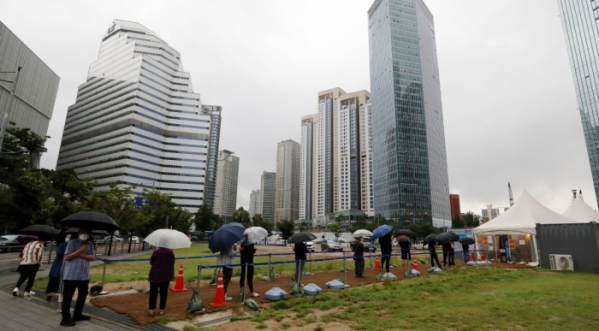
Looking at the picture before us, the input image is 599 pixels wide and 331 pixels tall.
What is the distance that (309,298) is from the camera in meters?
8.41

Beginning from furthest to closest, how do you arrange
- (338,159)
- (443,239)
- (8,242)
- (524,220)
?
(338,159) → (8,242) → (524,220) → (443,239)

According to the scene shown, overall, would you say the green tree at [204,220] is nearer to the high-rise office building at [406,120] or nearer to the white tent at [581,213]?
the high-rise office building at [406,120]

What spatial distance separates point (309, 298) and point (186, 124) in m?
123

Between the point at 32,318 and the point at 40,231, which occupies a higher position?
the point at 40,231

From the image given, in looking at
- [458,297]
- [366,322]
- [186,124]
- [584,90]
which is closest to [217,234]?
[366,322]

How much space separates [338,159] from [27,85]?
127 metres

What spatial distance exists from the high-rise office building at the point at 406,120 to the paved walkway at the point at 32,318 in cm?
10306

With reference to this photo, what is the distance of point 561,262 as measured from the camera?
16.5 m

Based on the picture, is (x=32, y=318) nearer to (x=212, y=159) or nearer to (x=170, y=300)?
(x=170, y=300)

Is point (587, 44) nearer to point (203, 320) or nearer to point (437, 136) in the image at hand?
point (437, 136)

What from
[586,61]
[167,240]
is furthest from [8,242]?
[586,61]

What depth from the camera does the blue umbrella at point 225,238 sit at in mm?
8070

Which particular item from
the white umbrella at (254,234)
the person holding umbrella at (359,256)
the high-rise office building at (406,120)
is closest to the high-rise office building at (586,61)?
the high-rise office building at (406,120)

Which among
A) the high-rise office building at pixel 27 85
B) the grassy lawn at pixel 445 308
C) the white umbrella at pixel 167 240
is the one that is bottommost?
the grassy lawn at pixel 445 308
